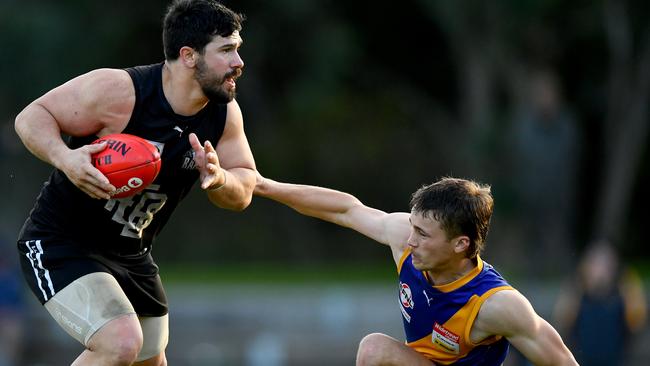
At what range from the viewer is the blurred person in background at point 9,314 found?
1430 centimetres

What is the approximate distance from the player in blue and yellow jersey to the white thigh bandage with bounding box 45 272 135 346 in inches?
53.5

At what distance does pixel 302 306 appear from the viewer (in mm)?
15688

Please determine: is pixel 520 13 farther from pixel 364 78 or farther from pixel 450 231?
pixel 450 231

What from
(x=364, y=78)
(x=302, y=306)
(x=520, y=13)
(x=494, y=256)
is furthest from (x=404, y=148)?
(x=302, y=306)

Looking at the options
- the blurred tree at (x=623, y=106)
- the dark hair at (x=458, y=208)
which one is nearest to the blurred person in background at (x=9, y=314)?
the dark hair at (x=458, y=208)

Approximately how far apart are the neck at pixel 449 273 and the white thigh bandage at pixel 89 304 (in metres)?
1.55

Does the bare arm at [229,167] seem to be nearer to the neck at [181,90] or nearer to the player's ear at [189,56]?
the neck at [181,90]

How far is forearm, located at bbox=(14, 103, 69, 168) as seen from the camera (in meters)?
6.02

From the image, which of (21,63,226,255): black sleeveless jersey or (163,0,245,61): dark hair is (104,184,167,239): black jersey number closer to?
(21,63,226,255): black sleeveless jersey

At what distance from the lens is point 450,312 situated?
6.27 meters

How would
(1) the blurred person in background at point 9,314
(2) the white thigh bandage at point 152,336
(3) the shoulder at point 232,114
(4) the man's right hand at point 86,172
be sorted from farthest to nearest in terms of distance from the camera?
(1) the blurred person in background at point 9,314, (2) the white thigh bandage at point 152,336, (3) the shoulder at point 232,114, (4) the man's right hand at point 86,172

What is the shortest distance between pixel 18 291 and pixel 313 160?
10.5 metres

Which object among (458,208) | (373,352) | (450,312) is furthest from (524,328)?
(373,352)

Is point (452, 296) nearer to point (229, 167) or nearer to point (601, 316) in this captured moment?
point (229, 167)
